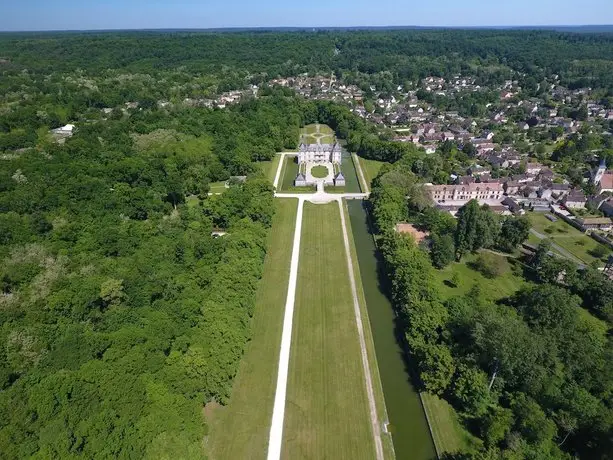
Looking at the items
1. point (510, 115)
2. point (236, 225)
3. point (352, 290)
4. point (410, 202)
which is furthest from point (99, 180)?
point (510, 115)

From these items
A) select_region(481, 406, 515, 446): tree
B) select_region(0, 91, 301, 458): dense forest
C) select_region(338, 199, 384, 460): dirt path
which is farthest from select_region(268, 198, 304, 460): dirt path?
select_region(481, 406, 515, 446): tree

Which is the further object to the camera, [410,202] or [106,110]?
[106,110]

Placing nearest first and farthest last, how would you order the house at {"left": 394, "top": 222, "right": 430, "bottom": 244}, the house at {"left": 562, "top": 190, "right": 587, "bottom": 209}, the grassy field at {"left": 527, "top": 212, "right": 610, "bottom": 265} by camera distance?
the grassy field at {"left": 527, "top": 212, "right": 610, "bottom": 265} → the house at {"left": 394, "top": 222, "right": 430, "bottom": 244} → the house at {"left": 562, "top": 190, "right": 587, "bottom": 209}

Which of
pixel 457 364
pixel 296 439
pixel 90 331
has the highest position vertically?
pixel 90 331

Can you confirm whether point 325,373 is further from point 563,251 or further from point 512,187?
point 512,187

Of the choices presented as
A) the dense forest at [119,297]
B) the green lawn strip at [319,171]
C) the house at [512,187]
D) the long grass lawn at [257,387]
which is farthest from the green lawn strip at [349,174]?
the long grass lawn at [257,387]

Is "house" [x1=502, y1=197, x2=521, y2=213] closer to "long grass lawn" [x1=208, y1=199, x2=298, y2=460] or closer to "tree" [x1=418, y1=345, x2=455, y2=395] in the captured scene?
"tree" [x1=418, y1=345, x2=455, y2=395]

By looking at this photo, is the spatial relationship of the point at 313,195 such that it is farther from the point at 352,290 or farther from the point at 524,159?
the point at 524,159
